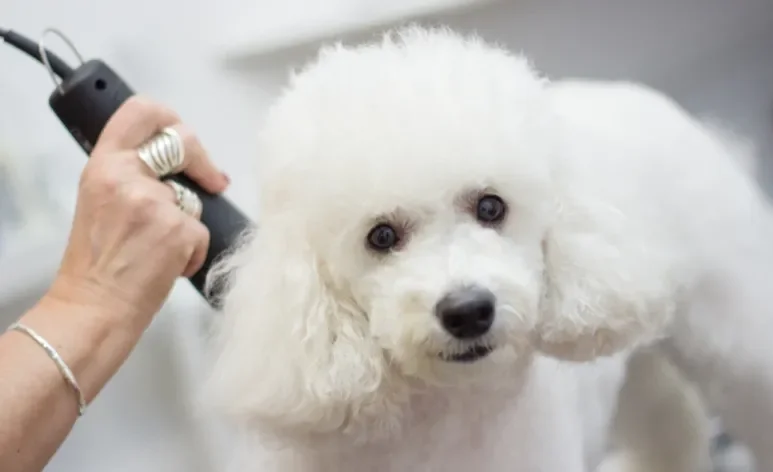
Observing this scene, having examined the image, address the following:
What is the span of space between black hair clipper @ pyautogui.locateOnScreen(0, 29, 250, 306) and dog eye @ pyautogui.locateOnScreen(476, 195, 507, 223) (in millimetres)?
257

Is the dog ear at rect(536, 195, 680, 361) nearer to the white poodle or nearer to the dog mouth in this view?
the white poodle

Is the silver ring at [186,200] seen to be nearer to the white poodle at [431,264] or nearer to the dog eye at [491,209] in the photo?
the white poodle at [431,264]

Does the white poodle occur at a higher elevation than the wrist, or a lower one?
higher

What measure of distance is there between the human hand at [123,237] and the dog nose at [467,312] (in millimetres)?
254

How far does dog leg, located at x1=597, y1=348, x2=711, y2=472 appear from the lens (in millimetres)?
1085

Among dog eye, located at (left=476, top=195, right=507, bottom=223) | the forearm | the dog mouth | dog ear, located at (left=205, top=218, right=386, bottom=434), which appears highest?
dog eye, located at (left=476, top=195, right=507, bottom=223)

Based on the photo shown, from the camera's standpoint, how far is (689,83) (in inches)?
57.6

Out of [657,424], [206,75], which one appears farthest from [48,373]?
[657,424]

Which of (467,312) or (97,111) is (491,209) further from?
(97,111)

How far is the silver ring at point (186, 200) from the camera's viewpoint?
806 mm

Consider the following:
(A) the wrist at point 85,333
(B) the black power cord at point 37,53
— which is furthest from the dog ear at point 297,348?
(B) the black power cord at point 37,53

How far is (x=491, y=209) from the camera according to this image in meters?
0.70

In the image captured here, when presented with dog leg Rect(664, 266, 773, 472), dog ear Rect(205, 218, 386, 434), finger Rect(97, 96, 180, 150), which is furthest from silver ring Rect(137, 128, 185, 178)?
dog leg Rect(664, 266, 773, 472)

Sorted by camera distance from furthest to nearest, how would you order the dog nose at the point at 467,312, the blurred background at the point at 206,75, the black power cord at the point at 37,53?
the blurred background at the point at 206,75 < the black power cord at the point at 37,53 < the dog nose at the point at 467,312
